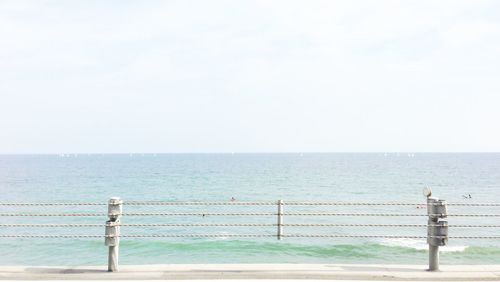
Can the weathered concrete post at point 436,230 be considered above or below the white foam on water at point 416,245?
above

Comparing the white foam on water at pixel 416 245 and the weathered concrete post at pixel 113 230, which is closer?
the weathered concrete post at pixel 113 230

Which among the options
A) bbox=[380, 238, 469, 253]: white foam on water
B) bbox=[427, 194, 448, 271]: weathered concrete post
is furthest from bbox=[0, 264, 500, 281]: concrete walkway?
bbox=[380, 238, 469, 253]: white foam on water

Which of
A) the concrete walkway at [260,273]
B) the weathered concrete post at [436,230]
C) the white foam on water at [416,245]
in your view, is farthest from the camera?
the white foam on water at [416,245]

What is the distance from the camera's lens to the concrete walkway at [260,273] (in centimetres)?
765

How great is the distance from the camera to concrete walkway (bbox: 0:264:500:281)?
765 centimetres

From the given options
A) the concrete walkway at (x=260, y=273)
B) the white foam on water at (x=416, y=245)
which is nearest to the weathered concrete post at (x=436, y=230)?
the concrete walkway at (x=260, y=273)

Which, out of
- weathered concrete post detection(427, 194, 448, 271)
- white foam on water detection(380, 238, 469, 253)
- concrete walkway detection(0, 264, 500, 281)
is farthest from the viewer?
white foam on water detection(380, 238, 469, 253)

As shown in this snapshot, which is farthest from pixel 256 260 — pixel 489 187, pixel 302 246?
pixel 489 187

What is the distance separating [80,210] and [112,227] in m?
35.2

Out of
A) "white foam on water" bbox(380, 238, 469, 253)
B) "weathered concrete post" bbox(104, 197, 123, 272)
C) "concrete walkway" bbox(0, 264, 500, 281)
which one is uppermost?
"weathered concrete post" bbox(104, 197, 123, 272)

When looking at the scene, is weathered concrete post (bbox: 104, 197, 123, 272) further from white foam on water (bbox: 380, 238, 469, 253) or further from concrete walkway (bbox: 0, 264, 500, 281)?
white foam on water (bbox: 380, 238, 469, 253)

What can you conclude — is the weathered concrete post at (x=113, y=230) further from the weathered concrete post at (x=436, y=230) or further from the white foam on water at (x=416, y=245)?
the white foam on water at (x=416, y=245)

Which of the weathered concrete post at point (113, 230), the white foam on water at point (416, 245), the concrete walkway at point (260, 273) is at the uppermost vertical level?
the weathered concrete post at point (113, 230)

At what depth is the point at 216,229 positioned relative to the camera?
28219 mm
